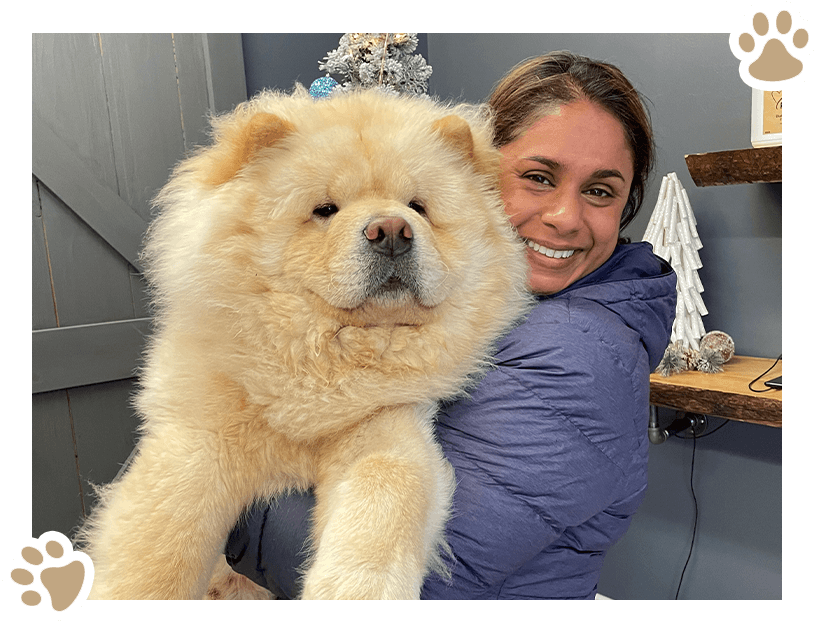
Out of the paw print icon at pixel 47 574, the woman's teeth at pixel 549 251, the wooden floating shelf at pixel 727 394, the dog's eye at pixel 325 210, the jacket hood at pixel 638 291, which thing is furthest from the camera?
the wooden floating shelf at pixel 727 394

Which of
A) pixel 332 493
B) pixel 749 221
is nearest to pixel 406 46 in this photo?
pixel 749 221

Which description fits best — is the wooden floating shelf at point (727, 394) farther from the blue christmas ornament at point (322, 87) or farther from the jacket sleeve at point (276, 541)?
the blue christmas ornament at point (322, 87)

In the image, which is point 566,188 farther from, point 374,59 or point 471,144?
point 374,59

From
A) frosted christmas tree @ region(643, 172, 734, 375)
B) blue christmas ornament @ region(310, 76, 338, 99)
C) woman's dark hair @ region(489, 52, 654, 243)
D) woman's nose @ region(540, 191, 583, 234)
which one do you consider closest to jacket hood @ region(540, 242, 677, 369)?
woman's nose @ region(540, 191, 583, 234)

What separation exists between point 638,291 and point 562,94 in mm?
411

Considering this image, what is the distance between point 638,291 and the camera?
3.59 ft

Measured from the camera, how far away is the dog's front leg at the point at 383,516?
2.56 feet

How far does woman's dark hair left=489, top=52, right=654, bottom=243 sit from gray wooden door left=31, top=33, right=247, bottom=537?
73.0 inches

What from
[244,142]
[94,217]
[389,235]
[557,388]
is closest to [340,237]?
[389,235]

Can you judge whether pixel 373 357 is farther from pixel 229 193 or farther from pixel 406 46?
pixel 406 46

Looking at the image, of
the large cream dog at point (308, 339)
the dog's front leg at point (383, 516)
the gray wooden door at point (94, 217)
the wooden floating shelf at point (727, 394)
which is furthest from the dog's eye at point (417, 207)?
the gray wooden door at point (94, 217)

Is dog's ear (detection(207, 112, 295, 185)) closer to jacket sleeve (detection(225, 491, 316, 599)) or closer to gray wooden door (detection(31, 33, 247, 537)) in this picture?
jacket sleeve (detection(225, 491, 316, 599))

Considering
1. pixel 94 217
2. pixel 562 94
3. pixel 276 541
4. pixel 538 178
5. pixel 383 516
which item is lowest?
pixel 276 541
